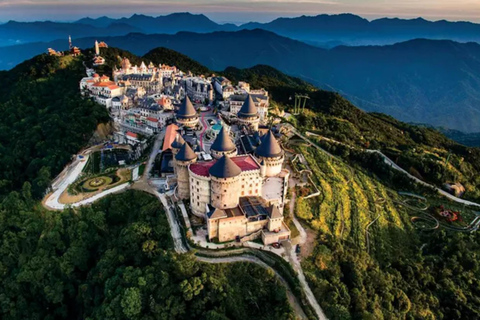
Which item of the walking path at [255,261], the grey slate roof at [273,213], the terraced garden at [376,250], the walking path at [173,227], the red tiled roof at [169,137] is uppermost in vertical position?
the red tiled roof at [169,137]

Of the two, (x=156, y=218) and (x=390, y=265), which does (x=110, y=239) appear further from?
(x=390, y=265)

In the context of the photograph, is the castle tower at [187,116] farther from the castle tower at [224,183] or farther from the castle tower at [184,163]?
the castle tower at [224,183]

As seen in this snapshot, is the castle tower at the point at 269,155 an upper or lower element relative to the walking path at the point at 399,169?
upper

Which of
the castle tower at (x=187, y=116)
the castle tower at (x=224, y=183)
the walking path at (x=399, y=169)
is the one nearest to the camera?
the castle tower at (x=224, y=183)

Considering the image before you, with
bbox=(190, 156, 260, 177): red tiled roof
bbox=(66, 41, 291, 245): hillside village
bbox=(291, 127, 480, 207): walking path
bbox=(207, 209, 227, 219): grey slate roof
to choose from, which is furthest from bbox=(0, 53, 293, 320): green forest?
bbox=(291, 127, 480, 207): walking path

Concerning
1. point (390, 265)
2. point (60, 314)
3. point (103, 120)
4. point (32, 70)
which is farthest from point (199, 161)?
point (32, 70)

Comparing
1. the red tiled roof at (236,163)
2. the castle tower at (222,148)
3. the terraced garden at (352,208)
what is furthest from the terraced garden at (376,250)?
the castle tower at (222,148)

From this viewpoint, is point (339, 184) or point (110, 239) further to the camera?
point (339, 184)

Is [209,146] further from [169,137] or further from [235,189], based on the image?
[235,189]
